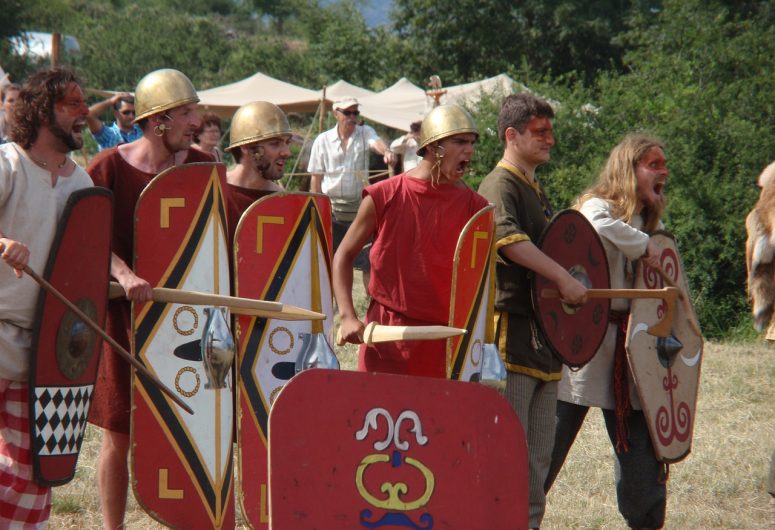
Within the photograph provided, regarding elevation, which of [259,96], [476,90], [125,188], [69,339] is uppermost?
[259,96]

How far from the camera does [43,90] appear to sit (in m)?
3.47

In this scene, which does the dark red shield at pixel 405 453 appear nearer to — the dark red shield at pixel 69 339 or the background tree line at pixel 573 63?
the dark red shield at pixel 69 339

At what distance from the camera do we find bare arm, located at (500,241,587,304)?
4.12 metres

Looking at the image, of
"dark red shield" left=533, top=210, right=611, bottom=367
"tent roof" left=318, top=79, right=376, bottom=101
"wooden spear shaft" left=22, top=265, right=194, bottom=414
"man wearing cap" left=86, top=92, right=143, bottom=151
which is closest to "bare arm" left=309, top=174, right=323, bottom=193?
"man wearing cap" left=86, top=92, right=143, bottom=151

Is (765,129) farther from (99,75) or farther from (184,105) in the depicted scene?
(99,75)

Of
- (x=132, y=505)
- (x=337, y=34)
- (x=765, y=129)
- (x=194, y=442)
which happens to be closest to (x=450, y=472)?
(x=194, y=442)

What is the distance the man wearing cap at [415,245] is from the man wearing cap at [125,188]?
68 centimetres

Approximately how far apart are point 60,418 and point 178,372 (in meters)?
0.49

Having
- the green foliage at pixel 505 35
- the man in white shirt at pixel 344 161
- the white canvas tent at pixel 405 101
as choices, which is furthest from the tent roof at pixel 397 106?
the green foliage at pixel 505 35

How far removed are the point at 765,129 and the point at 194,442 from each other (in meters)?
7.27

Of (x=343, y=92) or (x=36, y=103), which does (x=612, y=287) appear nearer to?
(x=36, y=103)

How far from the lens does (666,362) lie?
15.0 ft

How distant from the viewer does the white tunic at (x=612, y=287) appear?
4457 millimetres

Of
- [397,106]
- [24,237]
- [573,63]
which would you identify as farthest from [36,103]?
→ [573,63]
